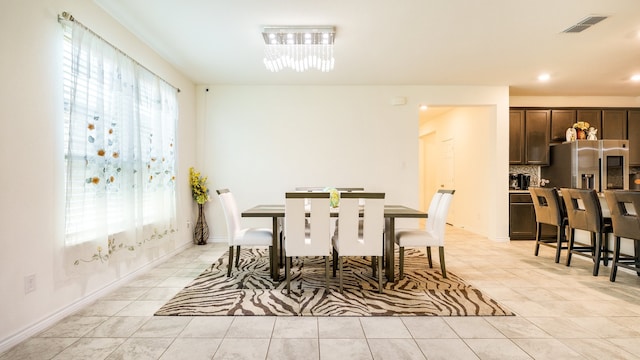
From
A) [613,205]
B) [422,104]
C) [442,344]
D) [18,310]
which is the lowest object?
[442,344]

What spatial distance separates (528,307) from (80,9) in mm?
4596

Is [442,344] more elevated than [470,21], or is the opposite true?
[470,21]

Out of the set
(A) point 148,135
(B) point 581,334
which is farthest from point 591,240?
(A) point 148,135

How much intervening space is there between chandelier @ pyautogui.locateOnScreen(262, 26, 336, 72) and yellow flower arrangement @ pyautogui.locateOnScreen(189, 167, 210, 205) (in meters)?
2.25

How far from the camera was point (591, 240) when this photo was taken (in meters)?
3.92

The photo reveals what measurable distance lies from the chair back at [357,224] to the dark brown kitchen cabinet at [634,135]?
5940 millimetres

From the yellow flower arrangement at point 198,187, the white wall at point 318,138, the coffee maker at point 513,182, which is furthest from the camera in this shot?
the coffee maker at point 513,182

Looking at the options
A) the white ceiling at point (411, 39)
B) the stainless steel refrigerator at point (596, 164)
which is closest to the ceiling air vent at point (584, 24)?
the white ceiling at point (411, 39)

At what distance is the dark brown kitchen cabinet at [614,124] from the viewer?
5.73 metres

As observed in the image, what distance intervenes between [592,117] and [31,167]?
26.3ft

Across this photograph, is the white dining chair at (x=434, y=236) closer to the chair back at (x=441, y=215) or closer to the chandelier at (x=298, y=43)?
the chair back at (x=441, y=215)

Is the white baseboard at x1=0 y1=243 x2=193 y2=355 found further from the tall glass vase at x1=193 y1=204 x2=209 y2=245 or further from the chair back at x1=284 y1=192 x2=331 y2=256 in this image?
the chair back at x1=284 y1=192 x2=331 y2=256

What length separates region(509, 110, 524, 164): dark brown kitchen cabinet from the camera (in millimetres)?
5633

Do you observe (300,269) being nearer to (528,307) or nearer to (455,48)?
(528,307)
